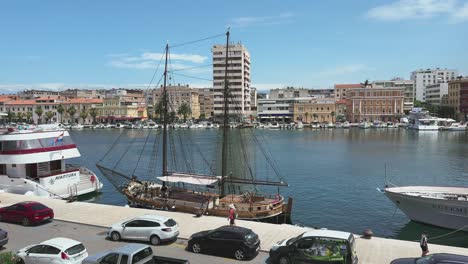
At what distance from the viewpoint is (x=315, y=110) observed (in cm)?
19312

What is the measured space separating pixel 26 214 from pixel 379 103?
176 meters

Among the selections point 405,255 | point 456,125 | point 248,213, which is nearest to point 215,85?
point 456,125

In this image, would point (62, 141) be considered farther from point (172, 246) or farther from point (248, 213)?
point (172, 246)

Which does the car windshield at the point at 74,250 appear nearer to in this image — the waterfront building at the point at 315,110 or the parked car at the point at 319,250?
the parked car at the point at 319,250

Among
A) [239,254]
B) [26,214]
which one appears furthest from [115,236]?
[239,254]

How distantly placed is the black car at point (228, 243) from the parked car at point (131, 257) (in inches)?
154

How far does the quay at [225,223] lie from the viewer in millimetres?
19766

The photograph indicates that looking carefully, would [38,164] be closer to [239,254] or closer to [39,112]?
[239,254]

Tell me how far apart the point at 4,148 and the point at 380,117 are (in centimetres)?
16772

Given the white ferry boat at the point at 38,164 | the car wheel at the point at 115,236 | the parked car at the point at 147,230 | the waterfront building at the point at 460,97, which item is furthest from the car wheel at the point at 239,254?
the waterfront building at the point at 460,97

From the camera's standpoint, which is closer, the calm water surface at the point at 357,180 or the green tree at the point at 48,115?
the calm water surface at the point at 357,180

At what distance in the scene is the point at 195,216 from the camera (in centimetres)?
2684

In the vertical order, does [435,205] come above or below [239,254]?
below

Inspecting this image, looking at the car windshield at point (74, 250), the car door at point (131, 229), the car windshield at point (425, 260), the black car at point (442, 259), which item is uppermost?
the black car at point (442, 259)
